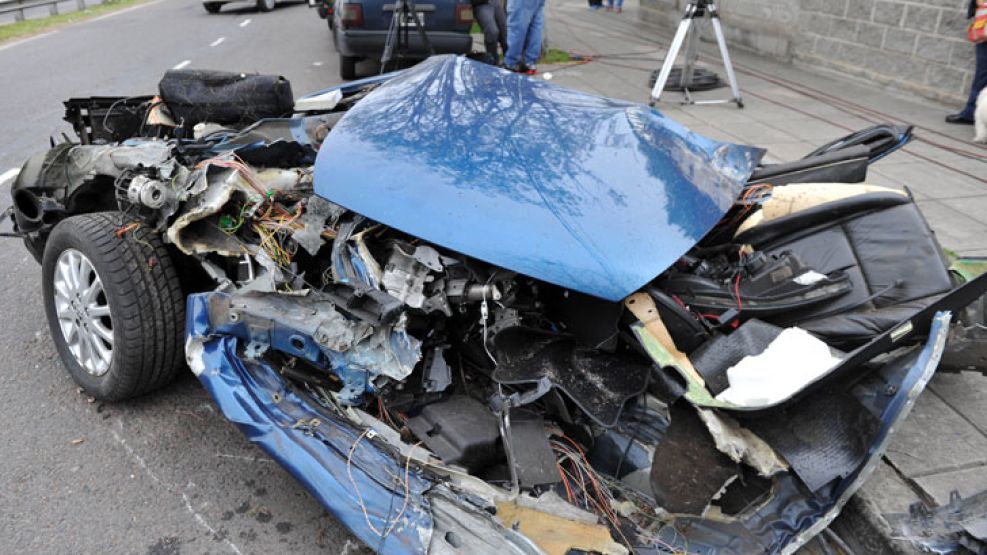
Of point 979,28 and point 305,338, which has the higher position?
point 979,28

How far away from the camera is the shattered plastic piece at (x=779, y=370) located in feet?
7.13

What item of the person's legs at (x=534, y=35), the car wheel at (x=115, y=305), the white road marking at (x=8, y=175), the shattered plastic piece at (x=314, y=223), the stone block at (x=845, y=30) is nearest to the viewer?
the shattered plastic piece at (x=314, y=223)

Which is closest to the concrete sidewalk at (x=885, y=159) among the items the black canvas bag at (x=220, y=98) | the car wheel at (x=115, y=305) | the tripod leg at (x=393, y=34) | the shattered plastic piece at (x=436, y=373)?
the shattered plastic piece at (x=436, y=373)

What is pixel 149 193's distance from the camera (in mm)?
2898

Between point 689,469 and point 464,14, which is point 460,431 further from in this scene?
point 464,14

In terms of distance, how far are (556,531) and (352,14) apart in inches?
324

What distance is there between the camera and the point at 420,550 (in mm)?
2090

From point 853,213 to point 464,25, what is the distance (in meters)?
7.26

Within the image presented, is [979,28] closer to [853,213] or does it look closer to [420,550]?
[853,213]

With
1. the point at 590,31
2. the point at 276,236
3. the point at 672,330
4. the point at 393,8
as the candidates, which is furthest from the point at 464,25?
the point at 672,330

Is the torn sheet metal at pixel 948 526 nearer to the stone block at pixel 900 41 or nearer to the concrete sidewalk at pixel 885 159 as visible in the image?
the concrete sidewalk at pixel 885 159

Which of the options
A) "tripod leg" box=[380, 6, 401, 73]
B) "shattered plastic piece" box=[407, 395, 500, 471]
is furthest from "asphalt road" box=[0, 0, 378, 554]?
"tripod leg" box=[380, 6, 401, 73]

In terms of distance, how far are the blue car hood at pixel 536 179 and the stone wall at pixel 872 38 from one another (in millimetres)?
5958

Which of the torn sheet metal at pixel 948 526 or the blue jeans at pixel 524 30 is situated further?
the blue jeans at pixel 524 30
